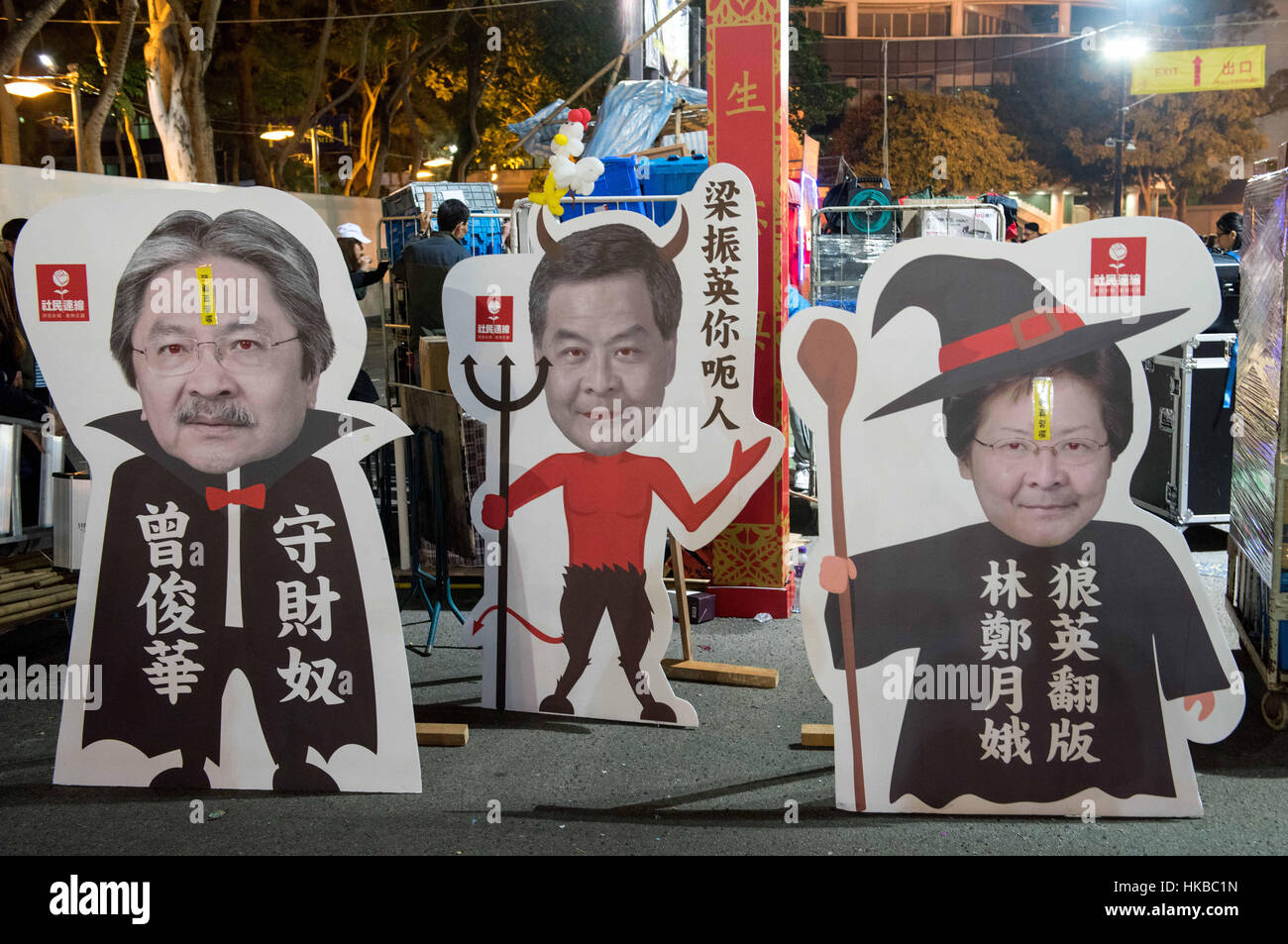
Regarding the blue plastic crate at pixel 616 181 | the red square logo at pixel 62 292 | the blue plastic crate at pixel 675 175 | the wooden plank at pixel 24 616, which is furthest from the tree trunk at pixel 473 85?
the red square logo at pixel 62 292

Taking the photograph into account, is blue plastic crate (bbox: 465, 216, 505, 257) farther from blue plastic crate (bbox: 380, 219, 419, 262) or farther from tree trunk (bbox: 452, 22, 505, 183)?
tree trunk (bbox: 452, 22, 505, 183)

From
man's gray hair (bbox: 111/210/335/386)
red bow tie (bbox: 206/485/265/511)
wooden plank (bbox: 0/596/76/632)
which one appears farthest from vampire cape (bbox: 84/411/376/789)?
wooden plank (bbox: 0/596/76/632)

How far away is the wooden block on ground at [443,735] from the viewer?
437cm

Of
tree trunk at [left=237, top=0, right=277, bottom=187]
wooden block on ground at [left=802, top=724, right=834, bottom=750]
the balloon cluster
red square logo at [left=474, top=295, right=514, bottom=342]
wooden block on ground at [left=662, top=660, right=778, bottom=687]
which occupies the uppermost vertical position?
tree trunk at [left=237, top=0, right=277, bottom=187]

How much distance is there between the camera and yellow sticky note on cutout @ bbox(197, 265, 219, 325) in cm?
378

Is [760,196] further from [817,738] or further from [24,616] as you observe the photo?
[24,616]

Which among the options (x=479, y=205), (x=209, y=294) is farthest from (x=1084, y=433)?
(x=479, y=205)

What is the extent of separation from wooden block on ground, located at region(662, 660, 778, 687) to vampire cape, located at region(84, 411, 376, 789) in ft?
5.37

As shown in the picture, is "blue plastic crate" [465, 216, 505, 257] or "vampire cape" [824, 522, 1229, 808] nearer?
"vampire cape" [824, 522, 1229, 808]

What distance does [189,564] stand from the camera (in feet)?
12.8

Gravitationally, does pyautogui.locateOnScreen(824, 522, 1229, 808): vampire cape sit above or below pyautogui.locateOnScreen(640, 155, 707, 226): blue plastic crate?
below

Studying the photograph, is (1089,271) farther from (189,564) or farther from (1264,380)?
(189,564)

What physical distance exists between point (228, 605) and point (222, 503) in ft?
1.18

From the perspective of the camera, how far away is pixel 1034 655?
3598 mm
